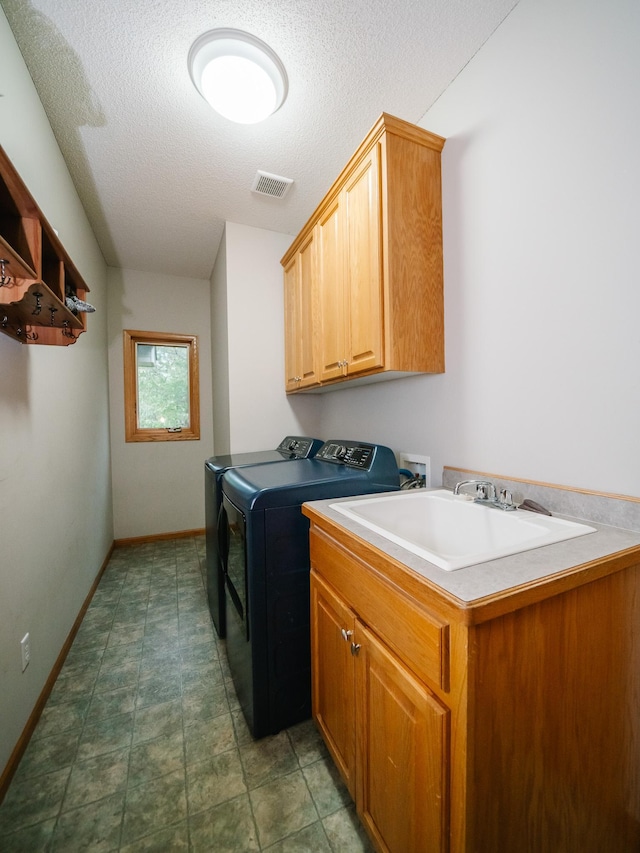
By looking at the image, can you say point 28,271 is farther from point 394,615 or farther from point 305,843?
point 305,843

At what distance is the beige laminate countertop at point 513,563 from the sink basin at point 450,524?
30 millimetres

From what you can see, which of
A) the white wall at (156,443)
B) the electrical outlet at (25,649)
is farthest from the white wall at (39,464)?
the white wall at (156,443)

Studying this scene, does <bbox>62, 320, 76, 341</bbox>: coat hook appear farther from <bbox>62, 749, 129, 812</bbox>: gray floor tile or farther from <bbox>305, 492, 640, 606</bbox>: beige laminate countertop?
<bbox>62, 749, 129, 812</bbox>: gray floor tile

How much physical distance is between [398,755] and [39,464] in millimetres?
1764

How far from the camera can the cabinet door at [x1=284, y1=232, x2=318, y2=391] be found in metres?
2.04

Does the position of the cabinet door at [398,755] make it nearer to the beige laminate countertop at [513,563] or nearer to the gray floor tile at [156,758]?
the beige laminate countertop at [513,563]

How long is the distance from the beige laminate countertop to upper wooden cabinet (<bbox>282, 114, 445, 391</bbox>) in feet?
2.79

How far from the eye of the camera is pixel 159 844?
973 mm

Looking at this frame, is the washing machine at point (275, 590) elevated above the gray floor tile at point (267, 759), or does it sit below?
above

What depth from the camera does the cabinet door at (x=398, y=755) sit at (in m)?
0.64

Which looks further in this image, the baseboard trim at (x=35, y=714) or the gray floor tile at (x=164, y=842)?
the baseboard trim at (x=35, y=714)

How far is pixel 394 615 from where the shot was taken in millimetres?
750

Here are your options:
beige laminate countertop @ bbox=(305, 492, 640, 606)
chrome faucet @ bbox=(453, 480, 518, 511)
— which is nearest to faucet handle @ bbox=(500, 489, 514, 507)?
chrome faucet @ bbox=(453, 480, 518, 511)

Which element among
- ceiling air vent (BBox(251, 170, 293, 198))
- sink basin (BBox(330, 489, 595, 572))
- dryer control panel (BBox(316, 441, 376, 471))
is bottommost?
sink basin (BBox(330, 489, 595, 572))
